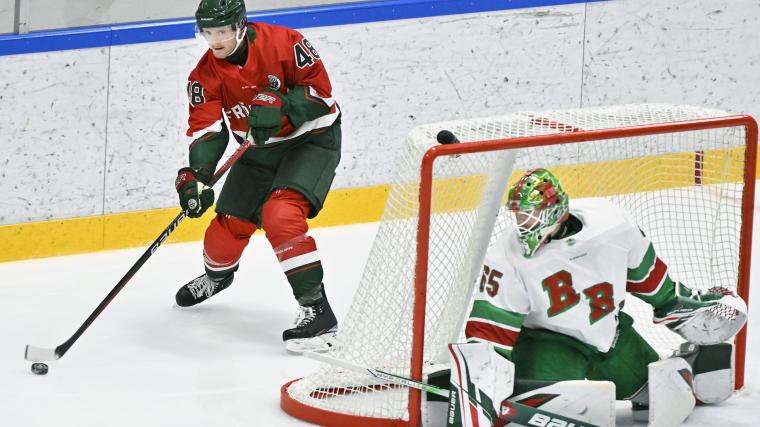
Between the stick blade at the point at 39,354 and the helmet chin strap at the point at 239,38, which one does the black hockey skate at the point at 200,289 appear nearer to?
the stick blade at the point at 39,354

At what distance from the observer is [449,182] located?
4.09 metres

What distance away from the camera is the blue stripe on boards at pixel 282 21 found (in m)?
5.45

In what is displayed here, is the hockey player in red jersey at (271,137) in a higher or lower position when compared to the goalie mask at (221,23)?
lower

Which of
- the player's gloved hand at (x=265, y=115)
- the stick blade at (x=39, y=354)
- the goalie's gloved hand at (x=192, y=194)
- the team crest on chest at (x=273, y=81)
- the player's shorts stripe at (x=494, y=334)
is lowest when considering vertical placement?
the stick blade at (x=39, y=354)

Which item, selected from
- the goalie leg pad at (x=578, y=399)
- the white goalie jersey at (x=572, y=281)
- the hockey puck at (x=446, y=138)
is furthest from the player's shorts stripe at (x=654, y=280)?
the hockey puck at (x=446, y=138)

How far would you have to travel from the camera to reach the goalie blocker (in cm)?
379

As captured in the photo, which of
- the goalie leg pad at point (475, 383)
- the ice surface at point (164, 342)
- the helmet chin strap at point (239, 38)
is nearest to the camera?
the goalie leg pad at point (475, 383)

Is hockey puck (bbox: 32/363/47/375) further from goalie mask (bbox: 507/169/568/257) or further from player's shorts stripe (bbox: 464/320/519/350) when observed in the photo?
goalie mask (bbox: 507/169/568/257)

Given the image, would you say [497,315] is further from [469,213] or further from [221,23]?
[221,23]

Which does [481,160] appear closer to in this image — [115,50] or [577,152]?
[577,152]

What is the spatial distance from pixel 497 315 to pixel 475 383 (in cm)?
17

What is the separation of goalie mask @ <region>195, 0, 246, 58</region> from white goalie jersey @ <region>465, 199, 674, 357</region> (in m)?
1.14

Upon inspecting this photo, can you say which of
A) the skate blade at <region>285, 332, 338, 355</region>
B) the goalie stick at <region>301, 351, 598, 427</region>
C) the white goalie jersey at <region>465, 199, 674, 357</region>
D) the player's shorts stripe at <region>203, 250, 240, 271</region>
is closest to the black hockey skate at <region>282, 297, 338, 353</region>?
the skate blade at <region>285, 332, 338, 355</region>

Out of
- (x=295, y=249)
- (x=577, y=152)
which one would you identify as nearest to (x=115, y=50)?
(x=295, y=249)
